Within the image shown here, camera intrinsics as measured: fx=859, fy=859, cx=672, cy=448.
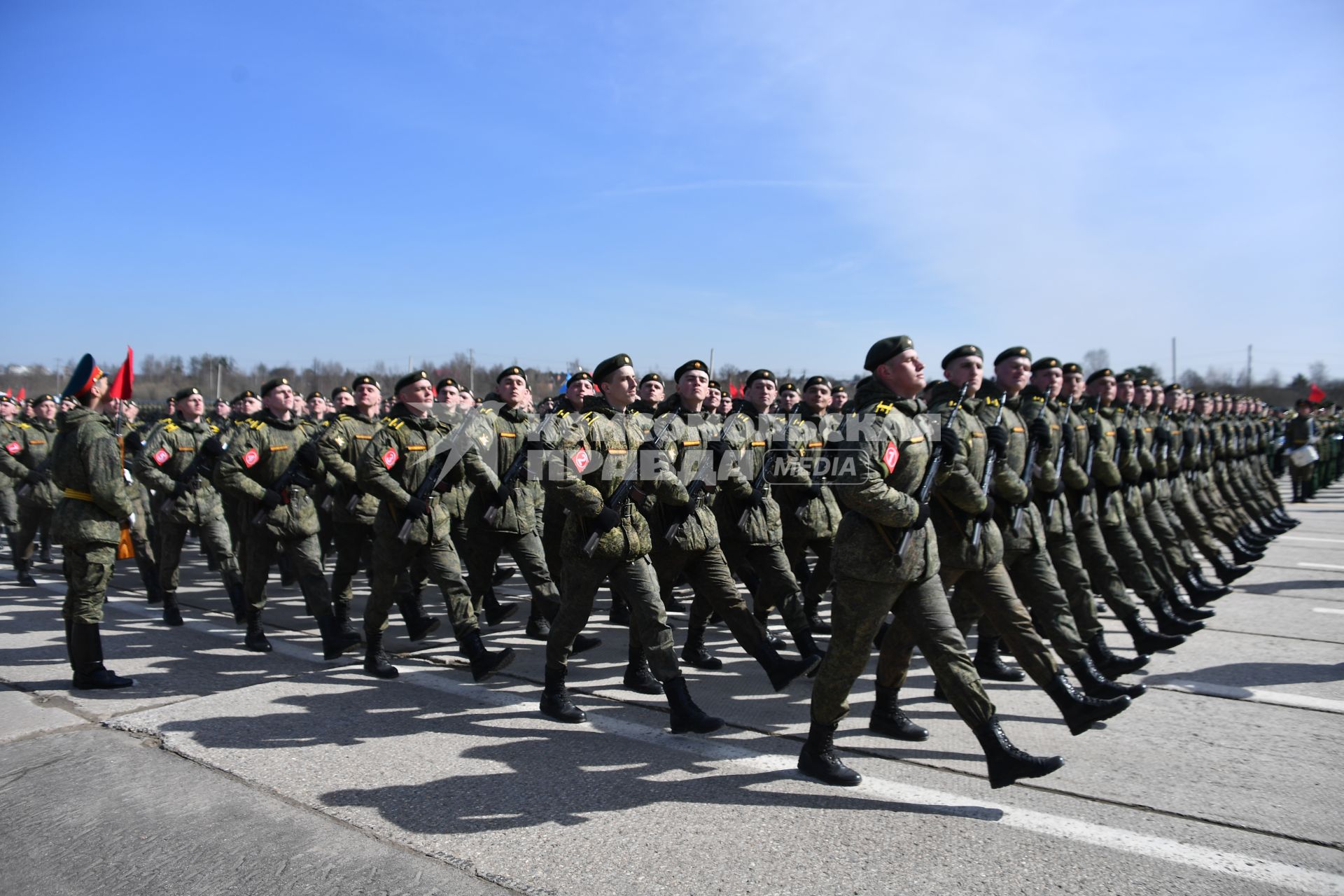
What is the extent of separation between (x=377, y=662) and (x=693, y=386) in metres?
2.81

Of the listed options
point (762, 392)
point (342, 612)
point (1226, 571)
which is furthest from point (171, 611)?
point (1226, 571)

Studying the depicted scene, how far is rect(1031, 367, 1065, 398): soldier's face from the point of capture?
6.04 metres

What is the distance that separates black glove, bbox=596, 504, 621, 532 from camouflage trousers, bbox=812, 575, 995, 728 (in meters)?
1.22

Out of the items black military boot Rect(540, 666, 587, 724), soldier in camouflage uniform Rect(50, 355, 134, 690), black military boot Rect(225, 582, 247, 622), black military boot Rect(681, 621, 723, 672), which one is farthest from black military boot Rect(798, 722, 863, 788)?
black military boot Rect(225, 582, 247, 622)

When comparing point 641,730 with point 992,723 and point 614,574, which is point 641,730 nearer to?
point 614,574

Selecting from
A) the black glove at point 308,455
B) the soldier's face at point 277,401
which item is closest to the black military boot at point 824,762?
the black glove at point 308,455

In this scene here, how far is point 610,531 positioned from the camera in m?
4.55

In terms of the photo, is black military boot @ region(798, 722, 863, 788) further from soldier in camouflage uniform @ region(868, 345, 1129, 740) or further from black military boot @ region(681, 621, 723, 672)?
black military boot @ region(681, 621, 723, 672)

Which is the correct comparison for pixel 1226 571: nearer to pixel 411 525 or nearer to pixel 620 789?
pixel 620 789

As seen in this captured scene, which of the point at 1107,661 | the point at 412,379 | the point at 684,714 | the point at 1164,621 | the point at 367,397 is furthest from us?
the point at 367,397

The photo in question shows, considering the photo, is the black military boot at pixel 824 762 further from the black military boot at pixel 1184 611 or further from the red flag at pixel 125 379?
the red flag at pixel 125 379

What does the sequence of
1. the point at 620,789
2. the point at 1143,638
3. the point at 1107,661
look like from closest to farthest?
the point at 620,789 < the point at 1107,661 < the point at 1143,638

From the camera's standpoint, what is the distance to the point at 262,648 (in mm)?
6320

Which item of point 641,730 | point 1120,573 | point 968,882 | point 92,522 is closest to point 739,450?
point 641,730
